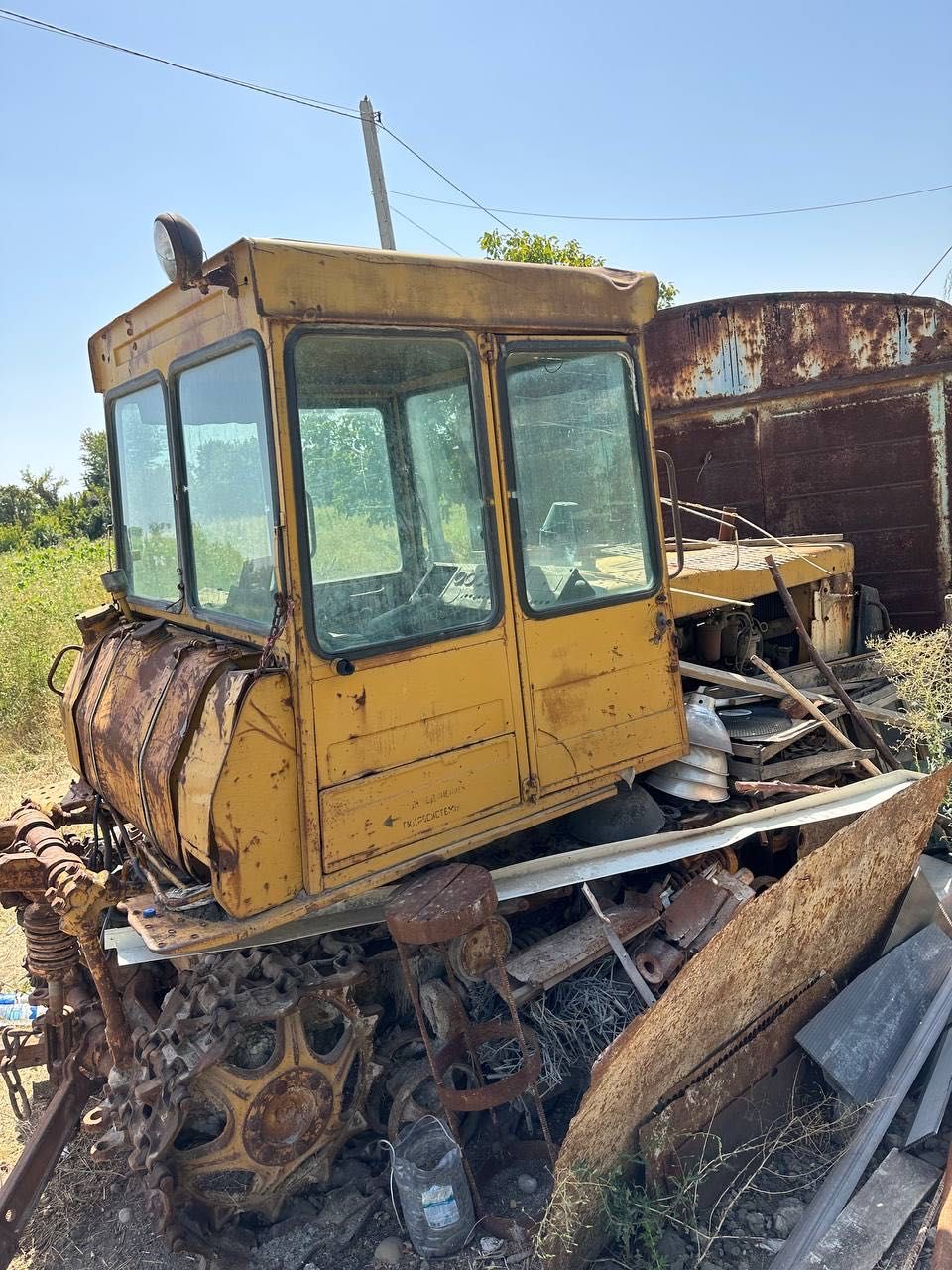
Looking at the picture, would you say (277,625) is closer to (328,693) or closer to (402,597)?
(328,693)

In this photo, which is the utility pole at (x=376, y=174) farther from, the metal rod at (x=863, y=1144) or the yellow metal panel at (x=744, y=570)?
the metal rod at (x=863, y=1144)

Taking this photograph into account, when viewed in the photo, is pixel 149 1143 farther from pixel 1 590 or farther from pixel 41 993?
pixel 1 590

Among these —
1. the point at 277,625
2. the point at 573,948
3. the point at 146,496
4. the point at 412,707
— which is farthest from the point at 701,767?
the point at 146,496

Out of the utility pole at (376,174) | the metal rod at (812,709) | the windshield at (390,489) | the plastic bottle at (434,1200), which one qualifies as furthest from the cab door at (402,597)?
the utility pole at (376,174)

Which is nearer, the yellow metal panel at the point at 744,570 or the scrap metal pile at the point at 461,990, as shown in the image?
the scrap metal pile at the point at 461,990

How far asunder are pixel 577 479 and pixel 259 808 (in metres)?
1.48

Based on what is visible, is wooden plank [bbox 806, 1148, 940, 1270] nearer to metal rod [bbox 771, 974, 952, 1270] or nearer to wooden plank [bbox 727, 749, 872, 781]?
metal rod [bbox 771, 974, 952, 1270]

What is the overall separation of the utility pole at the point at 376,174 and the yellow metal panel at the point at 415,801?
7763mm

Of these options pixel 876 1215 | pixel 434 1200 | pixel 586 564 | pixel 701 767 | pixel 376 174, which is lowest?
pixel 876 1215

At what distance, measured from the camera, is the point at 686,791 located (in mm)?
3412

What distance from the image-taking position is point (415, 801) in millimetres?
2631

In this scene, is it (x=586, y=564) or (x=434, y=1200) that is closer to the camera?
(x=434, y=1200)

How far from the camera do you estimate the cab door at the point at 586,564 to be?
112 inches

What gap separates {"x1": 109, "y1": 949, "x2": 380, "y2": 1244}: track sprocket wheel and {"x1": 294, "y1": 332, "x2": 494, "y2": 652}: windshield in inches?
42.8
